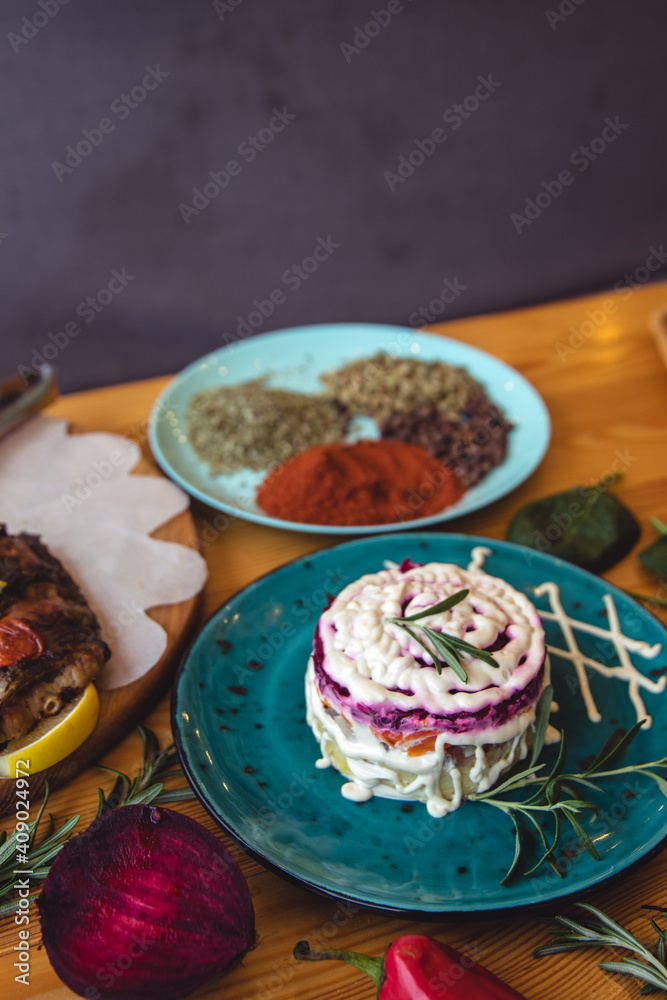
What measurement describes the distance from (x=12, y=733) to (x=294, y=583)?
0.42 m

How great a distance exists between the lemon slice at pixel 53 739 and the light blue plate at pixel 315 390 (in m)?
0.47

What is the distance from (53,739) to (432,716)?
1.39ft

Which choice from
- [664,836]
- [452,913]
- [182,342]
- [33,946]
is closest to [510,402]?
[664,836]

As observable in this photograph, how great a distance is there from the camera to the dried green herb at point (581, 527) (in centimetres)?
123

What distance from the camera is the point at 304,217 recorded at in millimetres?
2545

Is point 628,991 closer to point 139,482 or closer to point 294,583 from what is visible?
point 294,583

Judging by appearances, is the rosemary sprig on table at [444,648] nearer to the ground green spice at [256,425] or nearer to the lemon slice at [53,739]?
the lemon slice at [53,739]

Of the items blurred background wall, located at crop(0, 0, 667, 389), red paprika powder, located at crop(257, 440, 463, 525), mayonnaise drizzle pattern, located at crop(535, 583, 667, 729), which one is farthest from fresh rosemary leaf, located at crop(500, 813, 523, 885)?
blurred background wall, located at crop(0, 0, 667, 389)

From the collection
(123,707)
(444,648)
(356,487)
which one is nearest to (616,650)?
(444,648)

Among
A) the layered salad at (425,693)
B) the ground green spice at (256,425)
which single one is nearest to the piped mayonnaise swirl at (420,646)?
the layered salad at (425,693)

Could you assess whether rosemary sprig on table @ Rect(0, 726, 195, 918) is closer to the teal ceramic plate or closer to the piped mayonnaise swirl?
the teal ceramic plate

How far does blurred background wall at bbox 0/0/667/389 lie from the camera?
7.40 ft

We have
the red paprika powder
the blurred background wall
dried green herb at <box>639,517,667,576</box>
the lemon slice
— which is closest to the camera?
the lemon slice

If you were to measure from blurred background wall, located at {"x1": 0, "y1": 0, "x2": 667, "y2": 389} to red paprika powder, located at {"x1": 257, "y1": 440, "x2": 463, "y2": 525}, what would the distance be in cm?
136
